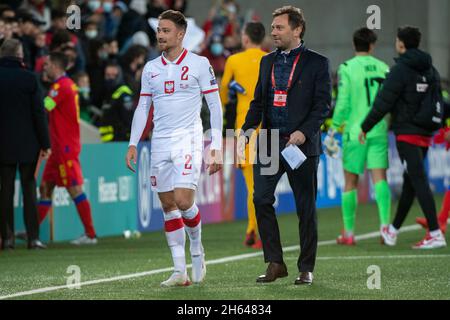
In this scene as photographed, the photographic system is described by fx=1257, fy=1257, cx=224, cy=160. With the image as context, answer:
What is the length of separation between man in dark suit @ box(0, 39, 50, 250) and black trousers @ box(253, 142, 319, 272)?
4.43m

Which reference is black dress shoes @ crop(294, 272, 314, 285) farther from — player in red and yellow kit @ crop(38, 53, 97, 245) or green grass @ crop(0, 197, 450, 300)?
player in red and yellow kit @ crop(38, 53, 97, 245)

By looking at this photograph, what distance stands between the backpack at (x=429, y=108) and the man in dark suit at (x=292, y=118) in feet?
11.6

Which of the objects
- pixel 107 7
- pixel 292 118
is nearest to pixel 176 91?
pixel 292 118

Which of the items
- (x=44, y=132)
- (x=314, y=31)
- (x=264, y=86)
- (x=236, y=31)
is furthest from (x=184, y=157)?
(x=314, y=31)

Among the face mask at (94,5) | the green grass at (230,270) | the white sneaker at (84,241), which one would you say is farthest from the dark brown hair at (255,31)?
the face mask at (94,5)

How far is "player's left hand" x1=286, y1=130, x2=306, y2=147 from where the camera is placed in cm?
969

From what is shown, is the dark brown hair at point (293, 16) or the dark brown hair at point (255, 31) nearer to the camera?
the dark brown hair at point (293, 16)

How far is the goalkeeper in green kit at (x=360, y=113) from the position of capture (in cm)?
1366

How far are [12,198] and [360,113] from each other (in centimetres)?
392

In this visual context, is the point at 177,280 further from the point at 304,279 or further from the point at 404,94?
the point at 404,94

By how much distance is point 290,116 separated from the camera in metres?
9.90

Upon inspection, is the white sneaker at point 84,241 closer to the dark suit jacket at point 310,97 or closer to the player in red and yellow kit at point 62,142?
the player in red and yellow kit at point 62,142

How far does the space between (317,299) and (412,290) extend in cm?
91
